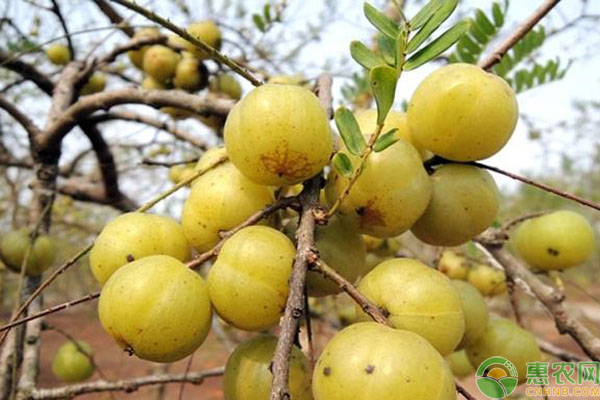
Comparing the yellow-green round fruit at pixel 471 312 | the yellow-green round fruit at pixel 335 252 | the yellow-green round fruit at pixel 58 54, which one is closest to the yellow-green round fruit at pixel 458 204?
the yellow-green round fruit at pixel 335 252

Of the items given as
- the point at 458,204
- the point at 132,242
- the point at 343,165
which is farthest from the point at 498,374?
the point at 132,242

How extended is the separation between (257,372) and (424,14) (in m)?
0.59

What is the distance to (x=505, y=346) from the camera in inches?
46.6

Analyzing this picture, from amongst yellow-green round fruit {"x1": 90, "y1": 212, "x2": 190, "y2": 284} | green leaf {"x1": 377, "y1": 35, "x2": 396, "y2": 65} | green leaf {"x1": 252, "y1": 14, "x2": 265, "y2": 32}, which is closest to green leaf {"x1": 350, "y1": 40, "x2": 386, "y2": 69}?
green leaf {"x1": 377, "y1": 35, "x2": 396, "y2": 65}

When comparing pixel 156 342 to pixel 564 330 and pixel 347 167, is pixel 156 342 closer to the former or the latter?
pixel 347 167

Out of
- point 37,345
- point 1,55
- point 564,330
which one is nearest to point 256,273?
point 564,330

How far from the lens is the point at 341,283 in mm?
622

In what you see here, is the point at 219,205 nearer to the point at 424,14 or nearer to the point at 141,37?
the point at 424,14

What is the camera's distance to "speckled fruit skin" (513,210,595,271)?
1596 mm

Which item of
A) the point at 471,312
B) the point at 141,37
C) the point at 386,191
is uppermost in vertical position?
the point at 141,37

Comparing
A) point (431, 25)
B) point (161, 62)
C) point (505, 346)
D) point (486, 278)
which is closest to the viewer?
point (431, 25)

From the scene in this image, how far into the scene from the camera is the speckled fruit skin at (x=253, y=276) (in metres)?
0.70

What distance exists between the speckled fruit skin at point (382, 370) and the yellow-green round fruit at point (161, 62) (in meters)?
1.55

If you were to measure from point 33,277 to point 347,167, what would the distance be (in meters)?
1.32
